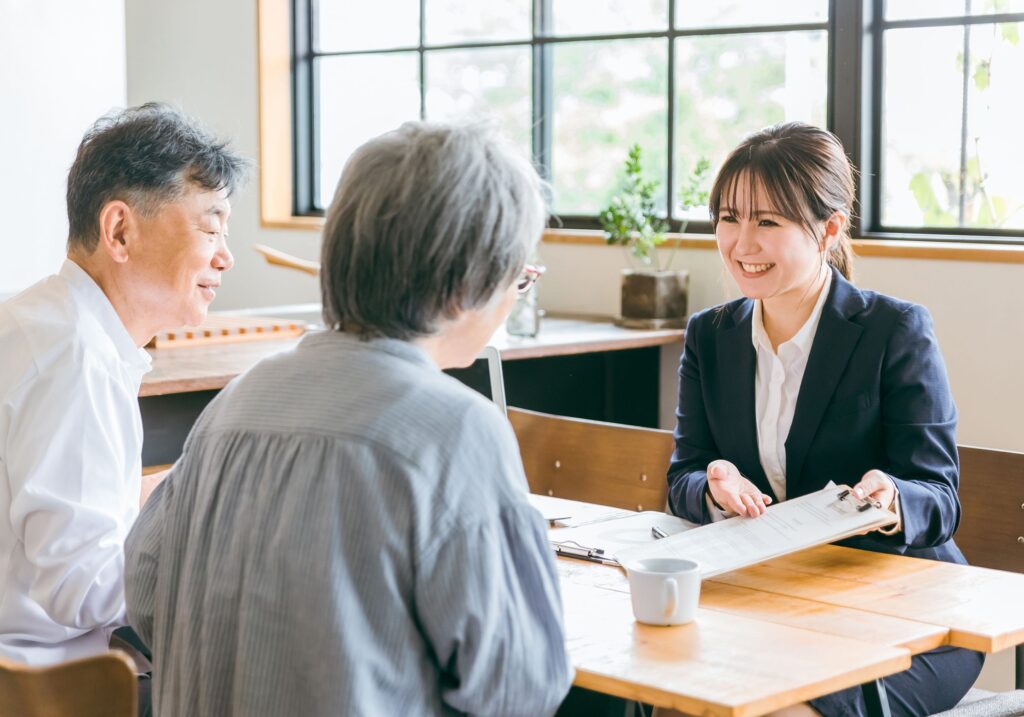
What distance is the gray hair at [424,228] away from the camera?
1.24m

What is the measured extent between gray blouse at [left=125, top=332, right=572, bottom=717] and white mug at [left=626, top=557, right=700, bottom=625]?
33 cm

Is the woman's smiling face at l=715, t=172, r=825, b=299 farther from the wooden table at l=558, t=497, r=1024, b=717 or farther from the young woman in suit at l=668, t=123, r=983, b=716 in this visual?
the wooden table at l=558, t=497, r=1024, b=717

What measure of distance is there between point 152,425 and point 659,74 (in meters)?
2.14

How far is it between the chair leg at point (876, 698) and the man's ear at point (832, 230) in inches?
31.0

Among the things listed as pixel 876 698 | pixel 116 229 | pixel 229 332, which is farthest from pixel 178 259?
pixel 229 332

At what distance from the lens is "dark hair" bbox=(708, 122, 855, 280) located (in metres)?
2.18

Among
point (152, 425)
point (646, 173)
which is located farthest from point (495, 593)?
point (646, 173)

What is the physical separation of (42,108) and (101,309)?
2.24m

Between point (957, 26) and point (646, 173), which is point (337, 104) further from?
point (957, 26)

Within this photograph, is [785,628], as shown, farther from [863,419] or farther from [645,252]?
[645,252]

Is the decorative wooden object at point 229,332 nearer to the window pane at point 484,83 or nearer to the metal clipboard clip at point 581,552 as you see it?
the window pane at point 484,83

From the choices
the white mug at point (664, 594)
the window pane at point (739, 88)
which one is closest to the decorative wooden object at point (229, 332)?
the window pane at point (739, 88)

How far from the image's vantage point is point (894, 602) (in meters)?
1.70

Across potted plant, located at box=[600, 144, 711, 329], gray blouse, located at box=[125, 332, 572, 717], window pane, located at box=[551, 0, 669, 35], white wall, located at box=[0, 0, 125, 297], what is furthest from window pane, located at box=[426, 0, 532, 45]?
gray blouse, located at box=[125, 332, 572, 717]
